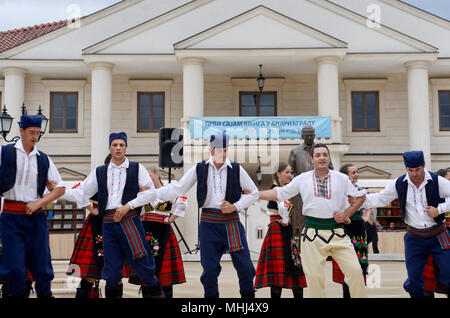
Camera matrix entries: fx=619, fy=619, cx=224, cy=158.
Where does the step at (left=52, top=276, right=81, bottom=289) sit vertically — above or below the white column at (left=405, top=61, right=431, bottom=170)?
below

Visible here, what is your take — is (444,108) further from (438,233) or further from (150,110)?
(438,233)

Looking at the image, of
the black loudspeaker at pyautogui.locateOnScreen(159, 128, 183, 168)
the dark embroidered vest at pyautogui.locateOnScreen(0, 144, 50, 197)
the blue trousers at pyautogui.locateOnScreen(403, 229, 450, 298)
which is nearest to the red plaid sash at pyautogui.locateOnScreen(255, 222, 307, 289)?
the blue trousers at pyautogui.locateOnScreen(403, 229, 450, 298)

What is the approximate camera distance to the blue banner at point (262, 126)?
21.6 meters

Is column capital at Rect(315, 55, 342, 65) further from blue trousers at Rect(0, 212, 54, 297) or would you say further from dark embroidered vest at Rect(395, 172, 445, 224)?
blue trousers at Rect(0, 212, 54, 297)

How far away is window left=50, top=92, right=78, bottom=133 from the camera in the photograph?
86.0ft

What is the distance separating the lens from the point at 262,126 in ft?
71.7

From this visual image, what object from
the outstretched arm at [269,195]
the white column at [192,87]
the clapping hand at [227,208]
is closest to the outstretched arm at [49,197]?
the clapping hand at [227,208]

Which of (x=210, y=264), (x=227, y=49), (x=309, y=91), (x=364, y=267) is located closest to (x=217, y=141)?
(x=210, y=264)

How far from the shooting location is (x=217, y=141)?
7293 millimetres

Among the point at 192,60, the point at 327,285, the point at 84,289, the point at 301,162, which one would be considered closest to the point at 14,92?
the point at 192,60

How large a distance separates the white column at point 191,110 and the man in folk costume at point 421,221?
1435cm

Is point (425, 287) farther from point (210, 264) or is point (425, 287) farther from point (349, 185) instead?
point (210, 264)

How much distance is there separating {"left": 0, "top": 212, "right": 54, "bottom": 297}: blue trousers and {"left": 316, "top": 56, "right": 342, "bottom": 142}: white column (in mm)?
16733
